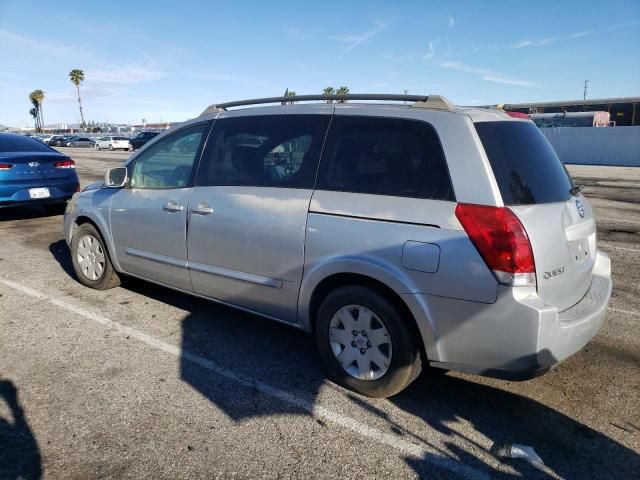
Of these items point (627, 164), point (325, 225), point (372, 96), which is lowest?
point (627, 164)

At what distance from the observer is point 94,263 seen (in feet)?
16.8

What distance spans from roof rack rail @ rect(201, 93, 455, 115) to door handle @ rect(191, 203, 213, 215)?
2.89 ft

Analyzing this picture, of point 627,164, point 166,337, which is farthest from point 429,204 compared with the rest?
point 627,164

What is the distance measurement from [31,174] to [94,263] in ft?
13.7

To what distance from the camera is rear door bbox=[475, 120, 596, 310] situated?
2.72m

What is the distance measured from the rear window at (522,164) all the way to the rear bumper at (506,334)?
58cm

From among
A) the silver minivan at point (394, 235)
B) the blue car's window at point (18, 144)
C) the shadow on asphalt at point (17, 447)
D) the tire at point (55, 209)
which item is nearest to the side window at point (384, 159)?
the silver minivan at point (394, 235)

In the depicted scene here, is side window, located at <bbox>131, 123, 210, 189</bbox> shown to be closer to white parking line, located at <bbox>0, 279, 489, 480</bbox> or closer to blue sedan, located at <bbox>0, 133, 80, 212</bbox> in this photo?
white parking line, located at <bbox>0, 279, 489, 480</bbox>

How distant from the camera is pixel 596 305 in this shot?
3094mm

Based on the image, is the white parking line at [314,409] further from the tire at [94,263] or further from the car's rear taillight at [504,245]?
the car's rear taillight at [504,245]

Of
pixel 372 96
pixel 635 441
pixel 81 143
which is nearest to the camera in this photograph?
pixel 635 441

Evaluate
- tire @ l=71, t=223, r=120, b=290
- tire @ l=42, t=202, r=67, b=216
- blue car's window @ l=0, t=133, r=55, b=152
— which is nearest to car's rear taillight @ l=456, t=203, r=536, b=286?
tire @ l=71, t=223, r=120, b=290

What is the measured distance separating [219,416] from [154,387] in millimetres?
592

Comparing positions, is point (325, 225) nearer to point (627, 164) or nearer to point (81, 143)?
point (627, 164)
